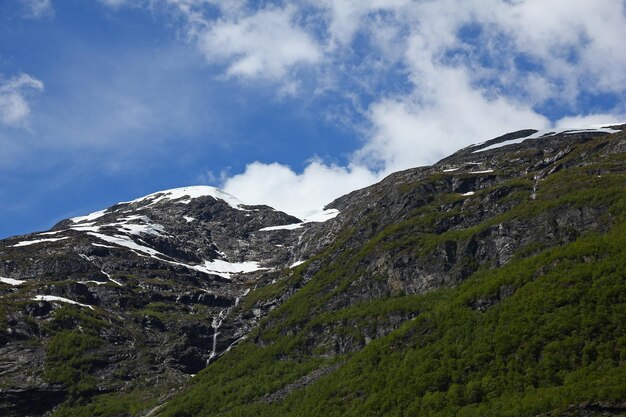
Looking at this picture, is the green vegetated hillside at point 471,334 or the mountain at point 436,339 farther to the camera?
the mountain at point 436,339

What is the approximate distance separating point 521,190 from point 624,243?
62654 millimetres

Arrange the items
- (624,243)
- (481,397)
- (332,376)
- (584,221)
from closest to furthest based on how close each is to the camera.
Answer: (481,397) < (624,243) < (332,376) < (584,221)

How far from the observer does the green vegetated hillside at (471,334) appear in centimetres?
10775

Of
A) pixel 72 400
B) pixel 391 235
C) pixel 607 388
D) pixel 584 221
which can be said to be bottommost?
pixel 607 388

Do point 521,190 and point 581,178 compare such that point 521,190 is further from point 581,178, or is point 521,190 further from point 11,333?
point 11,333

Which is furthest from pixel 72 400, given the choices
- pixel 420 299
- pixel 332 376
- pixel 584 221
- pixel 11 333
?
pixel 584 221

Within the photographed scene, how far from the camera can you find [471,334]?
125 meters

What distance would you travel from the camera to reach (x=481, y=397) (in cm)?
10919

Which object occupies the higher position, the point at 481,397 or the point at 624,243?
the point at 624,243

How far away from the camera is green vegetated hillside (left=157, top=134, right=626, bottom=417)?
10775cm

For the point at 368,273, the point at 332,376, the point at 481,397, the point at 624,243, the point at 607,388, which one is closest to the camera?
the point at 607,388

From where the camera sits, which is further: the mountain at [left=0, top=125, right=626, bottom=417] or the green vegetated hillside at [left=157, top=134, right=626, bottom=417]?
the mountain at [left=0, top=125, right=626, bottom=417]

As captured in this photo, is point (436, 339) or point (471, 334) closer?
point (471, 334)

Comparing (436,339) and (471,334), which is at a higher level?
(436,339)
